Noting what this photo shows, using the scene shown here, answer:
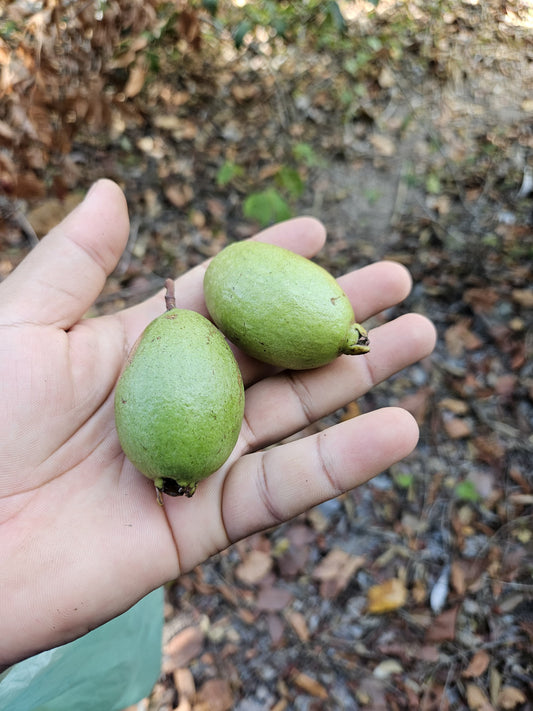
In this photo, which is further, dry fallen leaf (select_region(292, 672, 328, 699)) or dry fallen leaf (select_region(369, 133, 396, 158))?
dry fallen leaf (select_region(369, 133, 396, 158))

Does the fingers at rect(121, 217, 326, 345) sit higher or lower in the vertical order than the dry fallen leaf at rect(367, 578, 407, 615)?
higher

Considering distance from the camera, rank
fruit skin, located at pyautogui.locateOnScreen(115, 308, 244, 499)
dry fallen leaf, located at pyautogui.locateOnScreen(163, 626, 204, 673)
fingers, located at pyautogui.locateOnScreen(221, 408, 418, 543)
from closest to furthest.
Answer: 1. fruit skin, located at pyautogui.locateOnScreen(115, 308, 244, 499)
2. fingers, located at pyautogui.locateOnScreen(221, 408, 418, 543)
3. dry fallen leaf, located at pyautogui.locateOnScreen(163, 626, 204, 673)

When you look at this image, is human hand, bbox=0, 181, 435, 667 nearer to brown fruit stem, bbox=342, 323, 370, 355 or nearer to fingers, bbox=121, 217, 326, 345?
fingers, bbox=121, 217, 326, 345

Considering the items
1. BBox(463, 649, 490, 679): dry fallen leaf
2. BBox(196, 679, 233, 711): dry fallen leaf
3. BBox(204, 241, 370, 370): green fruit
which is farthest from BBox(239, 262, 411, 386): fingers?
BBox(196, 679, 233, 711): dry fallen leaf

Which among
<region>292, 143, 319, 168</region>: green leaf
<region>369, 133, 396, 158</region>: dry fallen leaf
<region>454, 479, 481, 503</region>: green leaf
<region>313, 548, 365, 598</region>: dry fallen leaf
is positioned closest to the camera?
<region>313, 548, 365, 598</region>: dry fallen leaf

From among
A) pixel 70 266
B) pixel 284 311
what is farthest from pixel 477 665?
pixel 70 266

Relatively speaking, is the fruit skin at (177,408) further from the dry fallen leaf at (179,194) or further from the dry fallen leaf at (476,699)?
the dry fallen leaf at (179,194)

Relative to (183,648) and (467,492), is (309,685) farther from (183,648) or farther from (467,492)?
(467,492)
